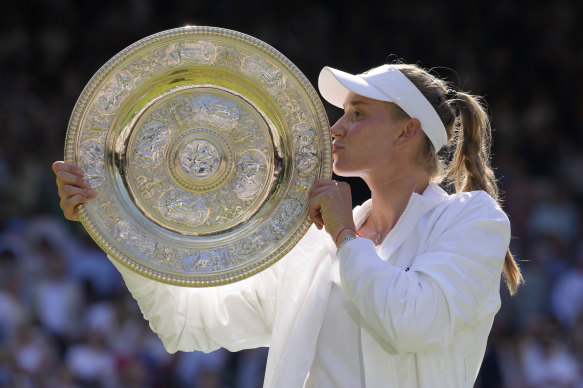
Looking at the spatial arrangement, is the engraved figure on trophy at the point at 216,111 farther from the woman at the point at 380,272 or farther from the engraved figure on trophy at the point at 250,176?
the woman at the point at 380,272

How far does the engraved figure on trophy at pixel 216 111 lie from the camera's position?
109 inches

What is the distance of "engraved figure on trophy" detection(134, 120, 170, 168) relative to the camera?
274 cm

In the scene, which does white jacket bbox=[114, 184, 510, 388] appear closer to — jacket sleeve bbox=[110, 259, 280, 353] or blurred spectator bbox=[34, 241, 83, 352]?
jacket sleeve bbox=[110, 259, 280, 353]

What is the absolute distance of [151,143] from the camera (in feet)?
9.02

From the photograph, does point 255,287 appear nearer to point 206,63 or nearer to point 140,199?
point 140,199

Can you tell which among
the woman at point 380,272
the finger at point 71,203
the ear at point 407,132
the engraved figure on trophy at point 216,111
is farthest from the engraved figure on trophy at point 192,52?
the ear at point 407,132

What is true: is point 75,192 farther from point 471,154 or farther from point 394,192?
point 471,154

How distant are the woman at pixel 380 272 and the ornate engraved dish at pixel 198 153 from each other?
9 cm

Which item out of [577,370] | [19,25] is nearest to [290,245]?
[577,370]

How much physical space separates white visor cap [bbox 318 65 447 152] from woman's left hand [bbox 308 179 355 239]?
27cm

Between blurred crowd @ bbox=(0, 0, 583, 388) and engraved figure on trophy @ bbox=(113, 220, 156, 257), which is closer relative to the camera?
engraved figure on trophy @ bbox=(113, 220, 156, 257)

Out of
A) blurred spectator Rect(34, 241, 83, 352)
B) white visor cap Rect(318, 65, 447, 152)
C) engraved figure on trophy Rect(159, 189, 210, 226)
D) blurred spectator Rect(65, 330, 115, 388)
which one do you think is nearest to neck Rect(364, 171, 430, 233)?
white visor cap Rect(318, 65, 447, 152)

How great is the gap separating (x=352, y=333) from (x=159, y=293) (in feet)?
1.87

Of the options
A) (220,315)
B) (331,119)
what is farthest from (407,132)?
(331,119)
